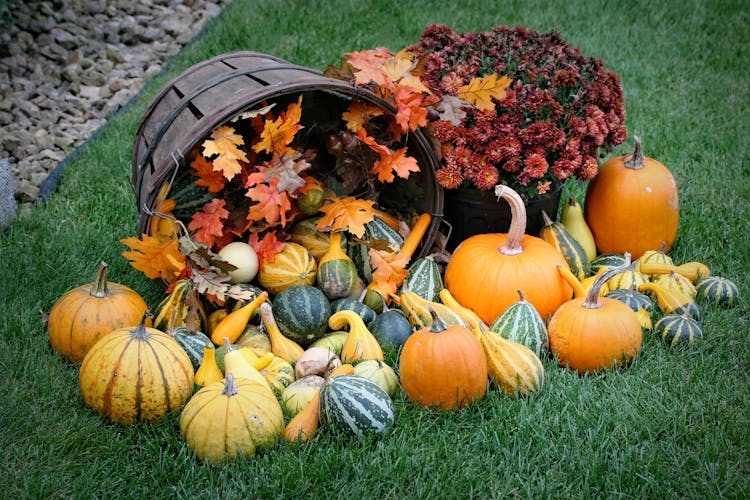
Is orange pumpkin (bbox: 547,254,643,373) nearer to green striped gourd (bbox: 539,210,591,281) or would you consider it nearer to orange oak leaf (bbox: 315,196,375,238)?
green striped gourd (bbox: 539,210,591,281)

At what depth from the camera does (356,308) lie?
3361 millimetres

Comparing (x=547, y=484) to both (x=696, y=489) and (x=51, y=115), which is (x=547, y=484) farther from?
(x=51, y=115)

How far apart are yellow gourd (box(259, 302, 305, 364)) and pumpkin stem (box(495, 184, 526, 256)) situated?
1.07 metres

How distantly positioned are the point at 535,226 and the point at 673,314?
2.88 feet

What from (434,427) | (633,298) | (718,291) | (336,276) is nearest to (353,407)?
(434,427)

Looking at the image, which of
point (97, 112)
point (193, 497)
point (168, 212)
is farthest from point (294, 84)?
point (97, 112)

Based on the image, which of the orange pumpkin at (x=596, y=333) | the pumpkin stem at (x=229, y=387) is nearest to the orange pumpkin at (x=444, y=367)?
the orange pumpkin at (x=596, y=333)

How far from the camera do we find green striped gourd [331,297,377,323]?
3357 millimetres

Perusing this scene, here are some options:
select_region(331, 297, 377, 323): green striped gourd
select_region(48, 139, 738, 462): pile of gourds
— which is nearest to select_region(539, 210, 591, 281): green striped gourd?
select_region(48, 139, 738, 462): pile of gourds

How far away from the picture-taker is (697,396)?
9.55 feet

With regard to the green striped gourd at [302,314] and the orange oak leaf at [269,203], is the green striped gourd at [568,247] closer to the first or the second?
the green striped gourd at [302,314]

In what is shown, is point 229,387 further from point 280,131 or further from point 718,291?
point 718,291

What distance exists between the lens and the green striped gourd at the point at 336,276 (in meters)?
3.45

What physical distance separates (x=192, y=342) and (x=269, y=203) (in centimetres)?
72
